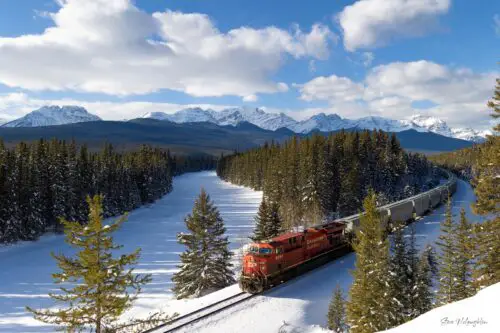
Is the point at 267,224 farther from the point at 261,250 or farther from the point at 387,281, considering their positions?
the point at 387,281

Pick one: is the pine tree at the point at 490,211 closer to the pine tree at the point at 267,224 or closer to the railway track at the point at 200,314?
the railway track at the point at 200,314

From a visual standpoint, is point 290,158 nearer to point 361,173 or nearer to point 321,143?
point 321,143

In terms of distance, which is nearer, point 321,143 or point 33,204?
point 33,204

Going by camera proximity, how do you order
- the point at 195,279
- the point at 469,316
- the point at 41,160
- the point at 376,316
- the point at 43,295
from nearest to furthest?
the point at 469,316 → the point at 376,316 → the point at 195,279 → the point at 43,295 → the point at 41,160

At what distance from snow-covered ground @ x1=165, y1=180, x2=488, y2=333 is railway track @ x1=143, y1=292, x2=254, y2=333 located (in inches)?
15.2

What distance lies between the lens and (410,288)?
23359mm

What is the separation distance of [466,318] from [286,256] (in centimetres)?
1898

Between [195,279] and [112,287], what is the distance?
1844 centimetres

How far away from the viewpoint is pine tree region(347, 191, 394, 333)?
20.8 meters

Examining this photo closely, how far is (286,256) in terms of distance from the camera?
1183 inches

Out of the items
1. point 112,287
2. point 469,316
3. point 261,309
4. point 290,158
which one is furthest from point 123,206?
point 469,316

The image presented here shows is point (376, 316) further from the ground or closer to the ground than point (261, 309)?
further from the ground

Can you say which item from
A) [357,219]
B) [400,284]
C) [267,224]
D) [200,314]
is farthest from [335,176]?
[200,314]

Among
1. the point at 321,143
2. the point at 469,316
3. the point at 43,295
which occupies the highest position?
the point at 321,143
